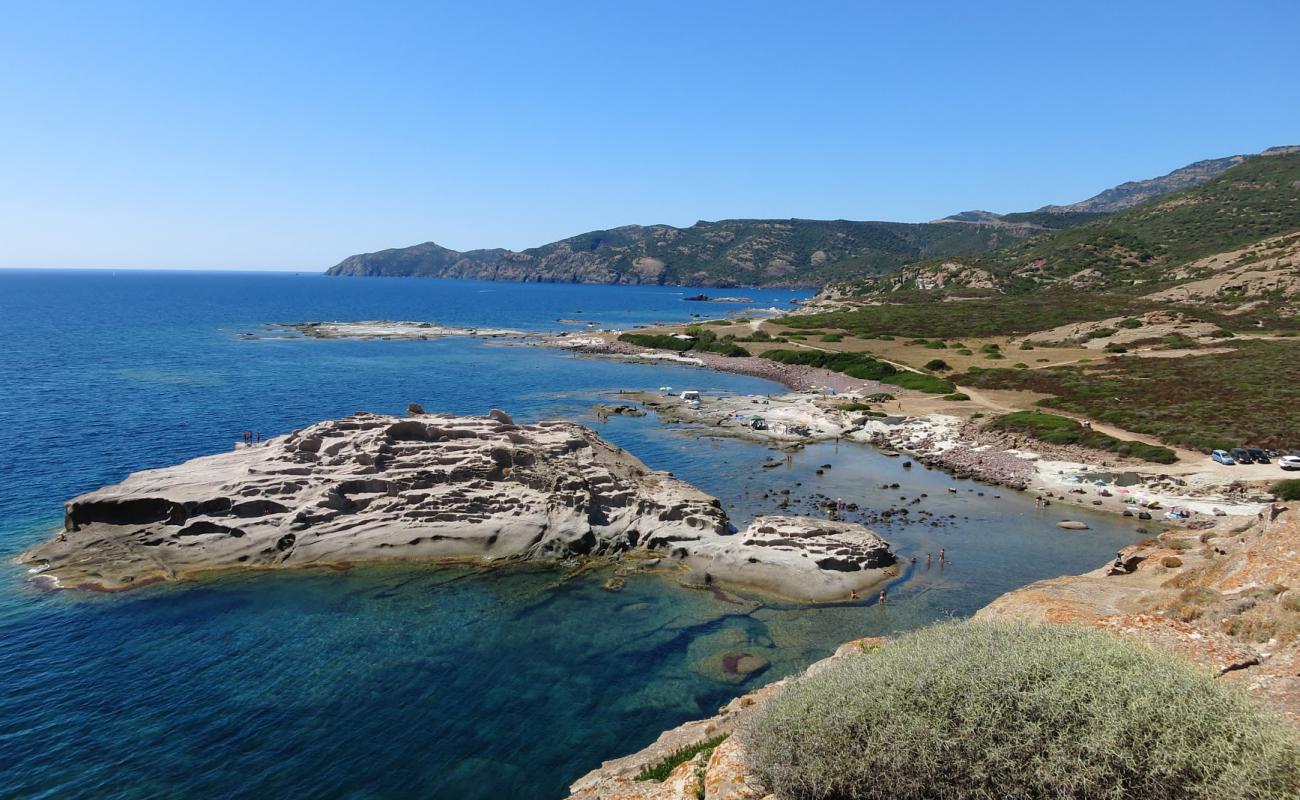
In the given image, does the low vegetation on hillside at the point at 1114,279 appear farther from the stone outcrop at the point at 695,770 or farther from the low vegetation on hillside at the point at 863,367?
the stone outcrop at the point at 695,770

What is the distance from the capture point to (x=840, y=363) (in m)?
113

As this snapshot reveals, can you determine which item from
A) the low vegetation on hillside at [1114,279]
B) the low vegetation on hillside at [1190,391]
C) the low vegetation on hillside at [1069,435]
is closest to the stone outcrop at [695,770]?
the low vegetation on hillside at [1069,435]

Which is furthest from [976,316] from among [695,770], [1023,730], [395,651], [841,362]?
[1023,730]

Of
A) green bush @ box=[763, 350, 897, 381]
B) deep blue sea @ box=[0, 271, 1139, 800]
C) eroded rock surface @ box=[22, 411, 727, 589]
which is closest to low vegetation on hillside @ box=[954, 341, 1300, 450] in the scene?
green bush @ box=[763, 350, 897, 381]

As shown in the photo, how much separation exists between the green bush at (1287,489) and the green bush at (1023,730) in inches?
1945

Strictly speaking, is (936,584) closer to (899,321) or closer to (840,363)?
(840,363)

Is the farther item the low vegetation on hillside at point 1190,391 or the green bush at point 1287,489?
the low vegetation on hillside at point 1190,391

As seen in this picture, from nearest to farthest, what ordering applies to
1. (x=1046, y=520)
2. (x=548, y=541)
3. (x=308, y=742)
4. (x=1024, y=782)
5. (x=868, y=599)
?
(x=1024, y=782)
(x=308, y=742)
(x=868, y=599)
(x=548, y=541)
(x=1046, y=520)

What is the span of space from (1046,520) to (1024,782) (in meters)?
45.1

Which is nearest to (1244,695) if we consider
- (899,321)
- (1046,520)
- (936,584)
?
(936,584)

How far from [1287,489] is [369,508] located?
6267 centimetres

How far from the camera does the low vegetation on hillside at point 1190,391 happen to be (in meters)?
62.2

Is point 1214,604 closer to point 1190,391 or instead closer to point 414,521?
point 414,521

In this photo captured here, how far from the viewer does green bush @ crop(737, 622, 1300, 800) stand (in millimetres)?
10156
